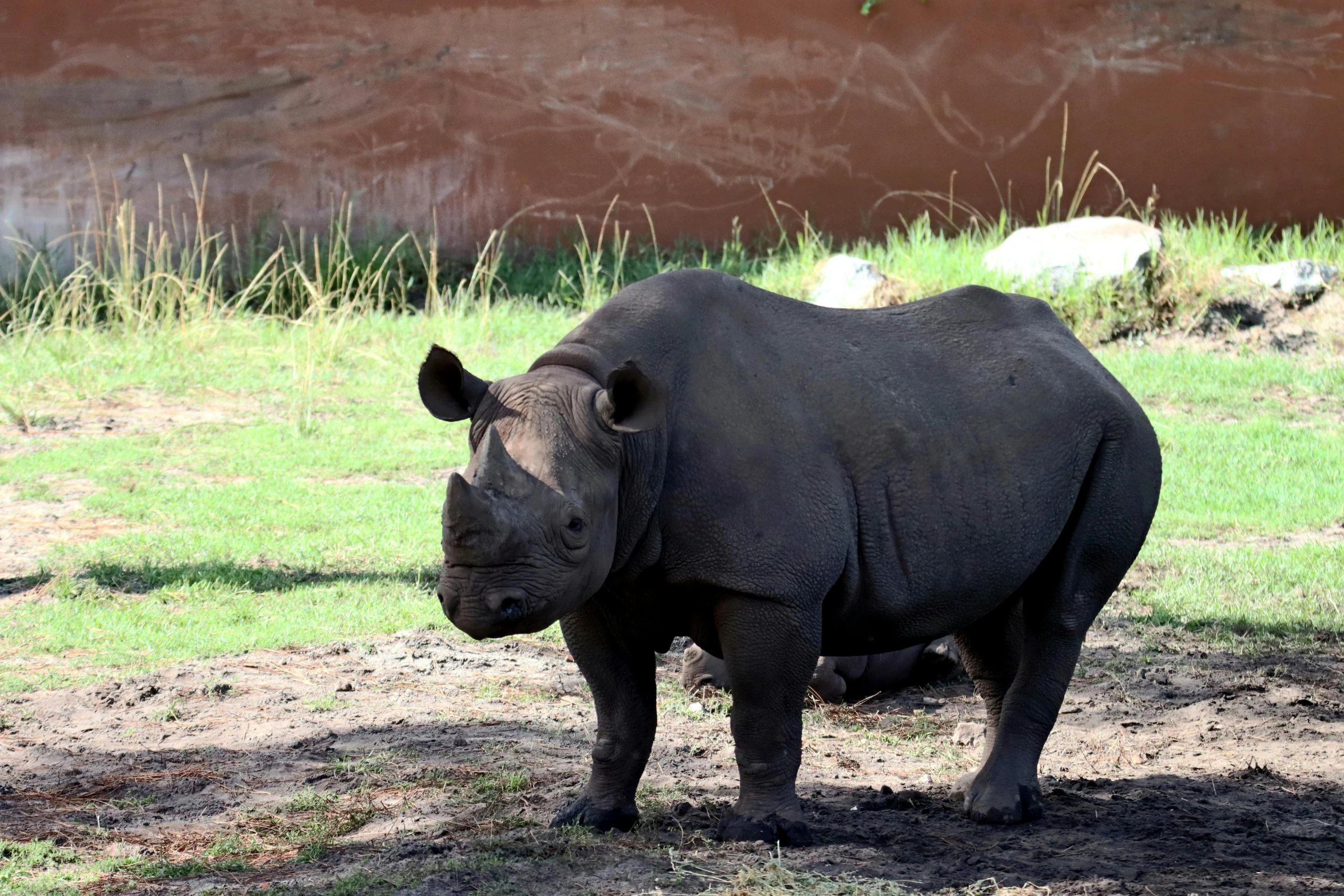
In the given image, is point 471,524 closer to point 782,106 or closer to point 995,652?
point 995,652

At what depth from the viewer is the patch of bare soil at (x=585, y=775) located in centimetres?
410

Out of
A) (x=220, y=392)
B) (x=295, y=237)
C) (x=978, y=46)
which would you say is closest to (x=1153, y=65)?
(x=978, y=46)

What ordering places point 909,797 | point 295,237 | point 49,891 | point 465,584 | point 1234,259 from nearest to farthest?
point 465,584 < point 49,891 < point 909,797 < point 1234,259 < point 295,237

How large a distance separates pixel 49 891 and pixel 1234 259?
424 inches

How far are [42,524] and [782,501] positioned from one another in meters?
5.58

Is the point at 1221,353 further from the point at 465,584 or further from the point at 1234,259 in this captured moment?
the point at 465,584

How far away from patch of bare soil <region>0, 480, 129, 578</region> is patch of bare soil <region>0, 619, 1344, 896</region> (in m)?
1.96

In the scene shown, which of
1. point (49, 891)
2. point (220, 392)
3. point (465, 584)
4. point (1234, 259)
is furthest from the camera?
point (1234, 259)

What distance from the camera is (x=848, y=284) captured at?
1207 cm

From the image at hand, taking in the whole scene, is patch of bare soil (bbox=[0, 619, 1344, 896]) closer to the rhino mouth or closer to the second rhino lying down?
the second rhino lying down

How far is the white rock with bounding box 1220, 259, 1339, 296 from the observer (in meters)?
11.9


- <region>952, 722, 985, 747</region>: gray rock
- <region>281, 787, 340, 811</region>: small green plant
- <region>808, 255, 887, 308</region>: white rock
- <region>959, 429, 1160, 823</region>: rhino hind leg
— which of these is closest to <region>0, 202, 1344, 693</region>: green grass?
<region>808, 255, 887, 308</region>: white rock

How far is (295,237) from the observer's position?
14.3m

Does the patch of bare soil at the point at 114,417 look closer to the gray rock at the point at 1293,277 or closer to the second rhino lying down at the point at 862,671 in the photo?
the second rhino lying down at the point at 862,671
